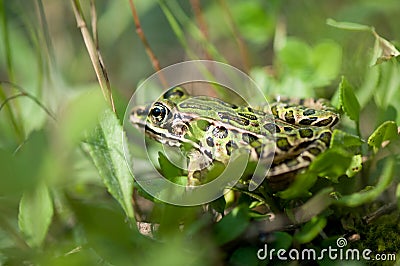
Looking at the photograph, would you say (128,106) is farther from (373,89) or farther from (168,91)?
(373,89)

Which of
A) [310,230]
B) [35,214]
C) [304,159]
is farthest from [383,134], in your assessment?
[35,214]

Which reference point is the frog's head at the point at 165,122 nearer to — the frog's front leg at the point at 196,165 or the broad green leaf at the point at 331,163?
the frog's front leg at the point at 196,165

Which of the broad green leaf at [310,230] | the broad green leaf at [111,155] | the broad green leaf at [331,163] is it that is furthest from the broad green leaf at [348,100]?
the broad green leaf at [111,155]

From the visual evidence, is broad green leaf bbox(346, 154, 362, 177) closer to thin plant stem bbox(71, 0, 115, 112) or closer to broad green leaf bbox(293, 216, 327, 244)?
broad green leaf bbox(293, 216, 327, 244)

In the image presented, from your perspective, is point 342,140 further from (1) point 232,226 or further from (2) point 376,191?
(1) point 232,226

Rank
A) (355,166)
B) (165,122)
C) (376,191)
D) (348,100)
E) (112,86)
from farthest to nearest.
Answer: (112,86), (165,122), (348,100), (355,166), (376,191)

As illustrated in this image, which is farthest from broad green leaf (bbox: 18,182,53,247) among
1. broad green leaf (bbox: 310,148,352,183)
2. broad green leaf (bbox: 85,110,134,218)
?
broad green leaf (bbox: 310,148,352,183)
